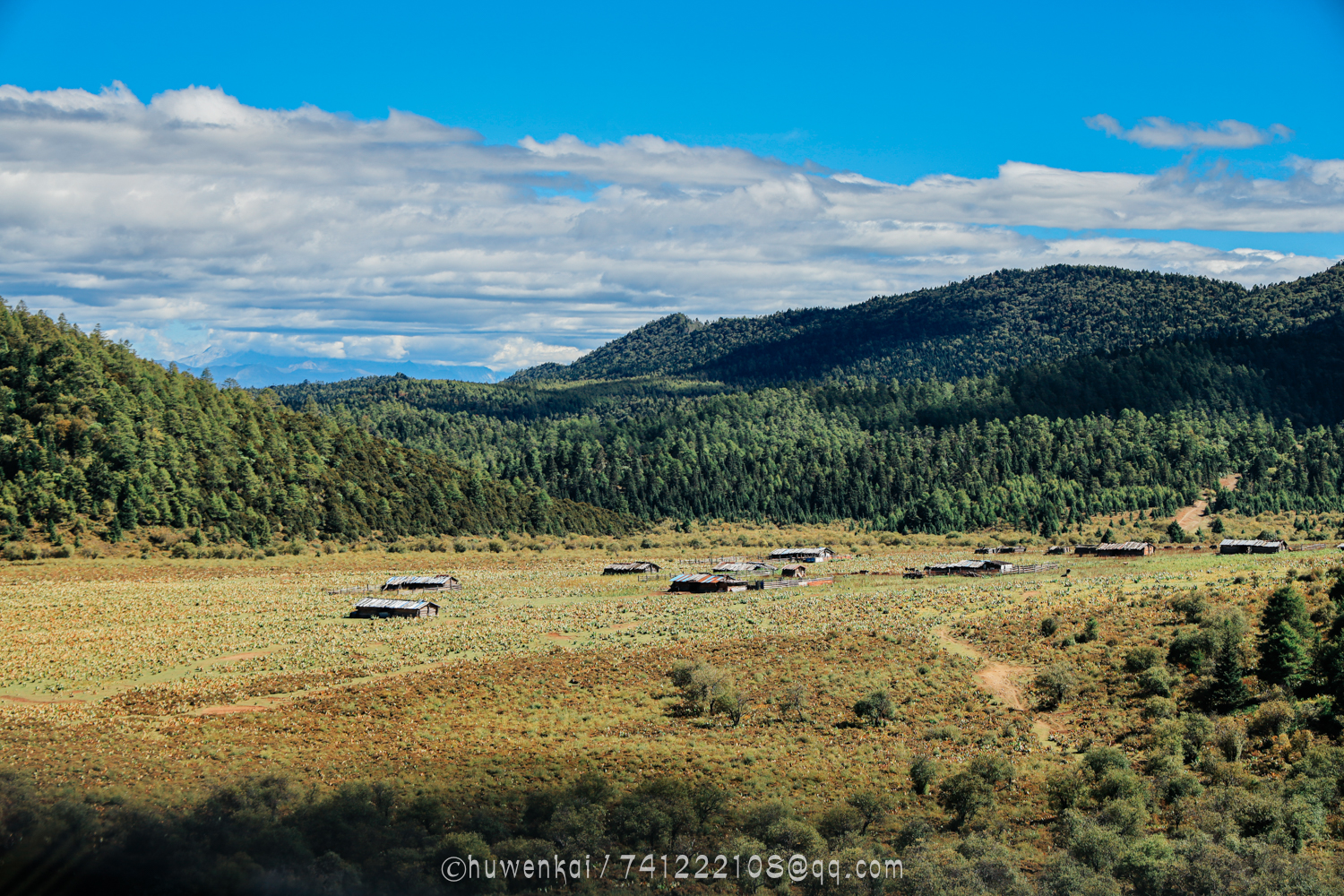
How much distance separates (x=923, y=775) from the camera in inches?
1228

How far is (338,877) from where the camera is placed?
22.2 metres

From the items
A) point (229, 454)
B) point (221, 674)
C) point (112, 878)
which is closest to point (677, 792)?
point (112, 878)

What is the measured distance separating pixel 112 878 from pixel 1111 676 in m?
36.2

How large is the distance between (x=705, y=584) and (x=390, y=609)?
79.3 feet

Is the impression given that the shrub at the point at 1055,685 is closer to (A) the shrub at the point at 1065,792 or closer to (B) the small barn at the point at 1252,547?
(A) the shrub at the point at 1065,792

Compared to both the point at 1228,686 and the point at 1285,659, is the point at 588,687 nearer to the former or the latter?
the point at 1228,686

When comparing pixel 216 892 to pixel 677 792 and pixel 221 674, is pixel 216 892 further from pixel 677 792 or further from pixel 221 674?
pixel 221 674

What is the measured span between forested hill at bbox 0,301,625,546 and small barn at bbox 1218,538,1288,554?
77285mm

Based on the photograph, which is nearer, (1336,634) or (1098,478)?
(1336,634)

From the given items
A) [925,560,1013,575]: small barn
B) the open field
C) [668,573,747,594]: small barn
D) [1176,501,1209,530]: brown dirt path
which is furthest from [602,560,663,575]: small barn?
[1176,501,1209,530]: brown dirt path

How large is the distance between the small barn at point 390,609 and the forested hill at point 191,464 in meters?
40.5

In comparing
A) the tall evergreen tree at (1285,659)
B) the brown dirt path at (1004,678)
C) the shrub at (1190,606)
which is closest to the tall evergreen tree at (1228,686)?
the tall evergreen tree at (1285,659)

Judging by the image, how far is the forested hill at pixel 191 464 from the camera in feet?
309

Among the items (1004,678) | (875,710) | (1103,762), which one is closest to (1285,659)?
(1103,762)
